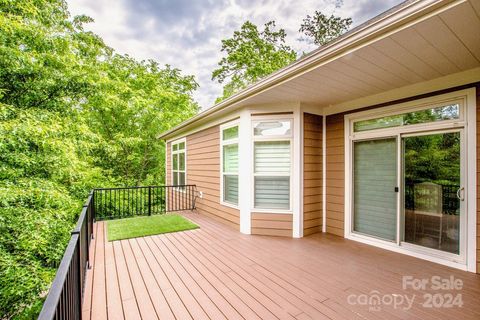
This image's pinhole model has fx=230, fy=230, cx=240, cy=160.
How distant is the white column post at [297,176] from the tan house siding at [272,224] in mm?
125

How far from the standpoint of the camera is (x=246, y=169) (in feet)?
14.5

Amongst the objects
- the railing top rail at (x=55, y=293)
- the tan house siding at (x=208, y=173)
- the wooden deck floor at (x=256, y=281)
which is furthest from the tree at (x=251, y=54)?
the railing top rail at (x=55, y=293)

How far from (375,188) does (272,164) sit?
1.77 m

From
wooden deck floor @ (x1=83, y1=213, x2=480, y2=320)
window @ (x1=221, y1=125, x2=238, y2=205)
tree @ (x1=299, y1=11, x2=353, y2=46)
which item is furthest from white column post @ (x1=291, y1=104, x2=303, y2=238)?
tree @ (x1=299, y1=11, x2=353, y2=46)

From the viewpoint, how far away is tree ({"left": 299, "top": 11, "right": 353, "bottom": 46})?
11422mm

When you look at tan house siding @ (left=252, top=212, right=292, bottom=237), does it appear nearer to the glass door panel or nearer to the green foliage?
the glass door panel

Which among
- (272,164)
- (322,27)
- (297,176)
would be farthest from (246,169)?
(322,27)

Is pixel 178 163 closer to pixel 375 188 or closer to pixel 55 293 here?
pixel 375 188

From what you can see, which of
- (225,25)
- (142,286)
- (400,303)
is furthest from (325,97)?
(225,25)

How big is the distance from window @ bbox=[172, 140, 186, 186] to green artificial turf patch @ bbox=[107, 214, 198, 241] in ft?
8.14

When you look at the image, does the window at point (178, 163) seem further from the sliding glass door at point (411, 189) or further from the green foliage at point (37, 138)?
the sliding glass door at point (411, 189)

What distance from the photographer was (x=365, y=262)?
122 inches

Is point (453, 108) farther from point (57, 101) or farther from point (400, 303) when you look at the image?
point (57, 101)

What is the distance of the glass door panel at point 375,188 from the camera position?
141 inches
